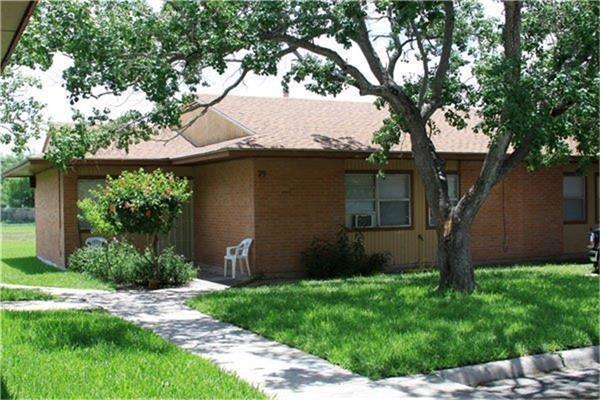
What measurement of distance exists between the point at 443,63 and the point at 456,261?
3445 millimetres

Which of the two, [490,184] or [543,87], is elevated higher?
[543,87]

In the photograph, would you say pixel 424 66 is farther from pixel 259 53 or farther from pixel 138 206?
pixel 138 206

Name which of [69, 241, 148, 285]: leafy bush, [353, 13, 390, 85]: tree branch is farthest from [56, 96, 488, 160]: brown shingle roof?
[353, 13, 390, 85]: tree branch

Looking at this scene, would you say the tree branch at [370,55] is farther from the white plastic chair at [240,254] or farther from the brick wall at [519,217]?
the brick wall at [519,217]

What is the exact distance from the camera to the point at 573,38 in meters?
12.1

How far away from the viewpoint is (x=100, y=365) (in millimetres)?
7738

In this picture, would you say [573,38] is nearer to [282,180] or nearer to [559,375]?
[559,375]

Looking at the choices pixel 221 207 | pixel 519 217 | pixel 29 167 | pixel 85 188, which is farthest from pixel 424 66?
pixel 29 167

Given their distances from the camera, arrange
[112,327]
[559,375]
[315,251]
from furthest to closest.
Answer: [315,251] → [112,327] → [559,375]

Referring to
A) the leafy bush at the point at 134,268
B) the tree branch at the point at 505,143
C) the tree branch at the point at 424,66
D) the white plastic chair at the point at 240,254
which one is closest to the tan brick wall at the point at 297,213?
the white plastic chair at the point at 240,254

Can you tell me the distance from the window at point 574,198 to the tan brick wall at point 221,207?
10.1 metres

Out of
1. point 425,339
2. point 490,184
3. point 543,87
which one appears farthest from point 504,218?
point 425,339

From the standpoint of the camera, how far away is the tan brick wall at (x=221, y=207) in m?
17.6

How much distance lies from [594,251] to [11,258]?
1933cm
